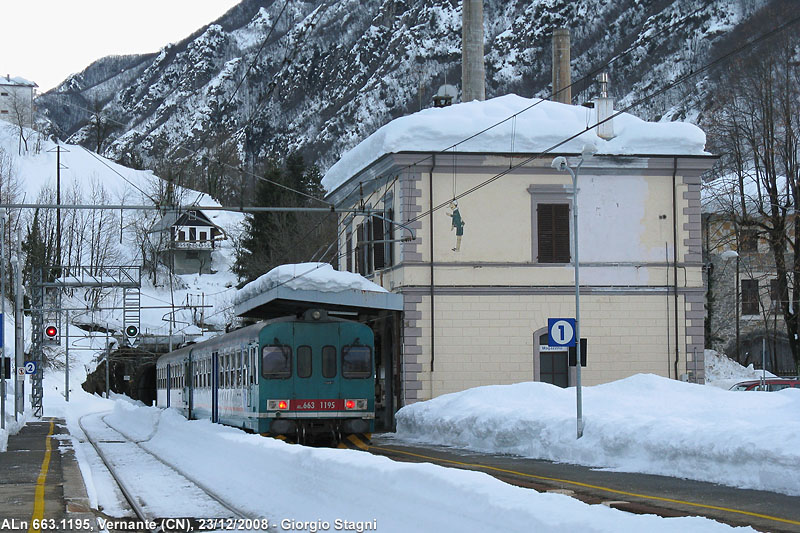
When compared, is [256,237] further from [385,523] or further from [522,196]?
[385,523]

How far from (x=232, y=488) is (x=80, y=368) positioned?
79602 mm

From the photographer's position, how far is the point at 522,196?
34.2 metres

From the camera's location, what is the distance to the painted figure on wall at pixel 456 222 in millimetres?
33531

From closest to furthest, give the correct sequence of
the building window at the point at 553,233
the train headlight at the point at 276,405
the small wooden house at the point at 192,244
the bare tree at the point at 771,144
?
the train headlight at the point at 276,405
the building window at the point at 553,233
the bare tree at the point at 771,144
the small wooden house at the point at 192,244

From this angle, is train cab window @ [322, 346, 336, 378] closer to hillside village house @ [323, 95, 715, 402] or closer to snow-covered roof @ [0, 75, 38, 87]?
hillside village house @ [323, 95, 715, 402]

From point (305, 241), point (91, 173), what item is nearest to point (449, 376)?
point (305, 241)

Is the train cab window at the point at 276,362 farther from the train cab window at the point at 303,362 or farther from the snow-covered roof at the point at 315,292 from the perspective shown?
the snow-covered roof at the point at 315,292

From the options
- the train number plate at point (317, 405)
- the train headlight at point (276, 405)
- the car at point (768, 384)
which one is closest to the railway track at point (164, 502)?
the train headlight at point (276, 405)

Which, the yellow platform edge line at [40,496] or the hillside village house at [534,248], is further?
the hillside village house at [534,248]

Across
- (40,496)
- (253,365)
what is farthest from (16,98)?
(40,496)

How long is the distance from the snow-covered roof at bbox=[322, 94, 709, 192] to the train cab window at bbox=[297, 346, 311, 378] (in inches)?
368

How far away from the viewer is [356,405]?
26375mm

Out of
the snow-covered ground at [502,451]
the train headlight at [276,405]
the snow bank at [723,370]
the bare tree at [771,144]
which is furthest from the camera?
the snow bank at [723,370]

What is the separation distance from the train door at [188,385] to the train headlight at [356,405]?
12459 mm
